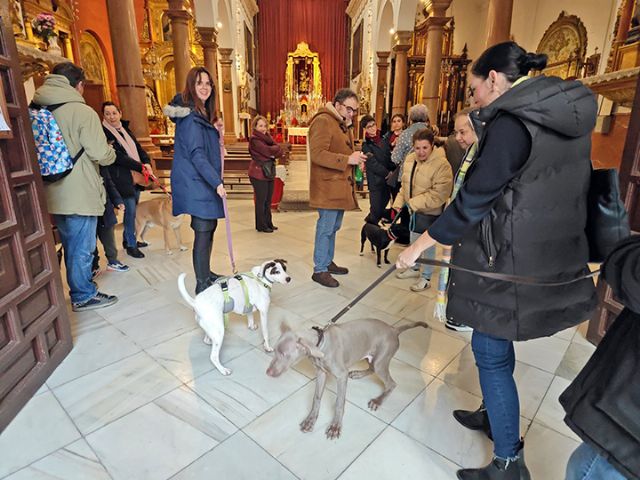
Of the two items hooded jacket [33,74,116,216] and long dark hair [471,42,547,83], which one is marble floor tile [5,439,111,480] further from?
long dark hair [471,42,547,83]

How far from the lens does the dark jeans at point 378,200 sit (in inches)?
176

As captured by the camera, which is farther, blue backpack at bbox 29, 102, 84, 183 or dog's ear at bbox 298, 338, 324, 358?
blue backpack at bbox 29, 102, 84, 183

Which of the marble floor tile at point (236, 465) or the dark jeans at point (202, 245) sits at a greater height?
the dark jeans at point (202, 245)

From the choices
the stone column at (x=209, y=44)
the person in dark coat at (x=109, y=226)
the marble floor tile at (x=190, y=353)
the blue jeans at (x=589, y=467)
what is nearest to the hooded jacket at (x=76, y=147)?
the person in dark coat at (x=109, y=226)

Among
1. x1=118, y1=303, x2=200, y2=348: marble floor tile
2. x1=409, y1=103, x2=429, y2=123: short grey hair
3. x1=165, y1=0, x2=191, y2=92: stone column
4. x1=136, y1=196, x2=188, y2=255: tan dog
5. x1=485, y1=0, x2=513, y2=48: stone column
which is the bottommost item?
x1=118, y1=303, x2=200, y2=348: marble floor tile

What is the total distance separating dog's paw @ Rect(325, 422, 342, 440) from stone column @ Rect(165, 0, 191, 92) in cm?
936

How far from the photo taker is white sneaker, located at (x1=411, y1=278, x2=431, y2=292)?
3.47 metres

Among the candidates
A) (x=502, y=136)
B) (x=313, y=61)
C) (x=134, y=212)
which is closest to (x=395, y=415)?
(x=502, y=136)

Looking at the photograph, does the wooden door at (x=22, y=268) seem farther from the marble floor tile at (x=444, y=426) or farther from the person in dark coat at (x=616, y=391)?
the person in dark coat at (x=616, y=391)

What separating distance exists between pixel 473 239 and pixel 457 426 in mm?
1090

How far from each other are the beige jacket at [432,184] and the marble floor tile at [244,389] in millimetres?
1791

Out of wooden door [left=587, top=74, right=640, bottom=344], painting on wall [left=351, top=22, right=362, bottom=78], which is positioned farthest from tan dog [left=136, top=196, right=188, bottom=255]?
painting on wall [left=351, top=22, right=362, bottom=78]

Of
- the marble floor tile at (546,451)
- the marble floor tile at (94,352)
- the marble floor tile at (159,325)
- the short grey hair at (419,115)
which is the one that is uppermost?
the short grey hair at (419,115)

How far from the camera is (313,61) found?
814 inches
